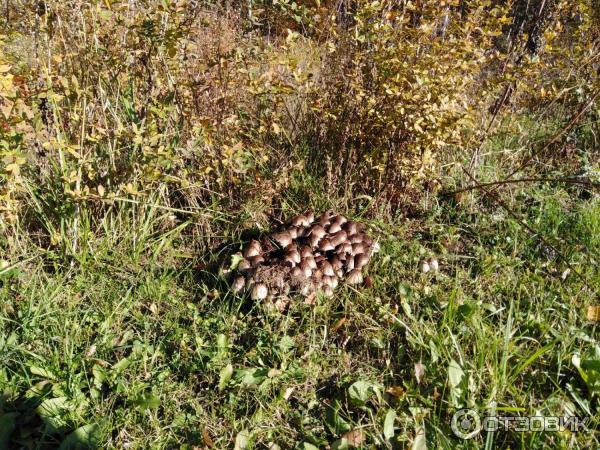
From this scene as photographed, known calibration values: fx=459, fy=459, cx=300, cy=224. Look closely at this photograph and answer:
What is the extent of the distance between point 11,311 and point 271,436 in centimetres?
165

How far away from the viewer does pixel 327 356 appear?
252 centimetres

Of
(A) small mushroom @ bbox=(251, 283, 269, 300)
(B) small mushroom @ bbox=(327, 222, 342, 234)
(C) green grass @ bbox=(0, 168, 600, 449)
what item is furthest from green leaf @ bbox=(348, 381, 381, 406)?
(B) small mushroom @ bbox=(327, 222, 342, 234)

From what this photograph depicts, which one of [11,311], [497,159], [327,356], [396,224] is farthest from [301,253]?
[497,159]

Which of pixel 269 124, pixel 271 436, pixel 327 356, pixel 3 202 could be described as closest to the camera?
pixel 271 436

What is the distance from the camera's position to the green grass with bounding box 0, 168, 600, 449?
2.12m

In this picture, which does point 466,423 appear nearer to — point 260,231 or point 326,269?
point 326,269

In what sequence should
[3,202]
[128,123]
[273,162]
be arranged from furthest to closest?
[273,162], [128,123], [3,202]

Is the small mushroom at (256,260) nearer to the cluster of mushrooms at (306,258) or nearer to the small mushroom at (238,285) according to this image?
the cluster of mushrooms at (306,258)

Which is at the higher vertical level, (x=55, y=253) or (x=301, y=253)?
(x=301, y=253)

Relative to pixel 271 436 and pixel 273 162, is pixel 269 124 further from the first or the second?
pixel 271 436

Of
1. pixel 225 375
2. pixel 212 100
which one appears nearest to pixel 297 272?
pixel 225 375

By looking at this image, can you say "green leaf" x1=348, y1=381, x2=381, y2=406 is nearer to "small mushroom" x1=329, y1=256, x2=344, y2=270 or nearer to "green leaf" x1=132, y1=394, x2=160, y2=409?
"small mushroom" x1=329, y1=256, x2=344, y2=270

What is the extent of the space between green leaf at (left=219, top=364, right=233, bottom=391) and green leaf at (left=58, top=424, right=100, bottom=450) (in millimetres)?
576

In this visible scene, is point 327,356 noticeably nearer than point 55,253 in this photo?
Yes
